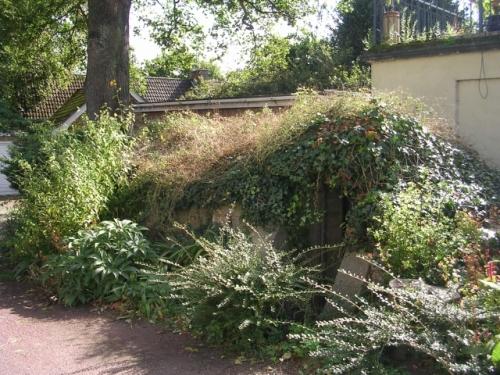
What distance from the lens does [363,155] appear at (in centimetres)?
683

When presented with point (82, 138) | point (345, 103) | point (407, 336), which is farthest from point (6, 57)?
point (407, 336)

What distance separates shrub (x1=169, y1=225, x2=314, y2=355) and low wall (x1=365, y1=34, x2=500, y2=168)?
4.68 m

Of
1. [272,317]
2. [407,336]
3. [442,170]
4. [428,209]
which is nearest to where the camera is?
[407,336]

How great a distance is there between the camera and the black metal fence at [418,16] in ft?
34.4

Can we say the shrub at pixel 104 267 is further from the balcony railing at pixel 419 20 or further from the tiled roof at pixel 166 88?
the tiled roof at pixel 166 88

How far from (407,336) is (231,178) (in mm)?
3996

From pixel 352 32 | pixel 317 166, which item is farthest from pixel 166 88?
pixel 317 166

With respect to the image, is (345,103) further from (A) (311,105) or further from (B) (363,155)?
(B) (363,155)

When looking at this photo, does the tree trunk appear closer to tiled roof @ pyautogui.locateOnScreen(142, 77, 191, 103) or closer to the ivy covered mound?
the ivy covered mound

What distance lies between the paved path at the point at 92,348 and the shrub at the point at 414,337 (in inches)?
27.5

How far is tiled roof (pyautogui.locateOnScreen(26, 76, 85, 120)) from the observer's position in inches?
1223

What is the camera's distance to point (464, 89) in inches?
368

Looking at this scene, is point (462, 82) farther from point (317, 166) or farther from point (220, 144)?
point (220, 144)

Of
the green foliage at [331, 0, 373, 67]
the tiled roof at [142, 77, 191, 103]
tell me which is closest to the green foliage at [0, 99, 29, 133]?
the green foliage at [331, 0, 373, 67]
